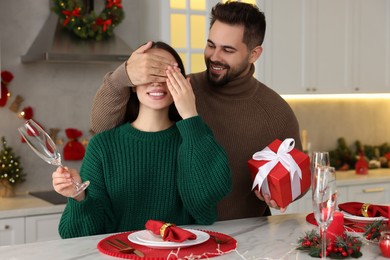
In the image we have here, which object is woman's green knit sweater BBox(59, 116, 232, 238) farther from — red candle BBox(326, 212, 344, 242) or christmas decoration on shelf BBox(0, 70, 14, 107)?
christmas decoration on shelf BBox(0, 70, 14, 107)

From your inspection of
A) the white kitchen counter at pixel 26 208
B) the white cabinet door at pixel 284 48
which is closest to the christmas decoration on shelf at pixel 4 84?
the white kitchen counter at pixel 26 208

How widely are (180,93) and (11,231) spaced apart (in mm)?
1993

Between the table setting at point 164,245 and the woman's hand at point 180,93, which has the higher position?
the woman's hand at point 180,93

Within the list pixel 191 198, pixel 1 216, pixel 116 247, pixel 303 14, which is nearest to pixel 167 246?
pixel 116 247

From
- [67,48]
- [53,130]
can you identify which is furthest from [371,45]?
[53,130]

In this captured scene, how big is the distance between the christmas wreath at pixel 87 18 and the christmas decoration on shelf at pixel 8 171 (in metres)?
0.83

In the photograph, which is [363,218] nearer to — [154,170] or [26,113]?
[154,170]

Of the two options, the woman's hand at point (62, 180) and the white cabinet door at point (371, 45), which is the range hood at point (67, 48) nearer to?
the white cabinet door at point (371, 45)

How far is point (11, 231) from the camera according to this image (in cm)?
389

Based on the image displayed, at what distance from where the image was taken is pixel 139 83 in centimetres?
234

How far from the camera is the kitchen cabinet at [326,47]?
4902mm

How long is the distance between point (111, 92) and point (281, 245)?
83 centimetres

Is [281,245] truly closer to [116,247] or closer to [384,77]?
[116,247]

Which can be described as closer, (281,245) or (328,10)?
(281,245)
